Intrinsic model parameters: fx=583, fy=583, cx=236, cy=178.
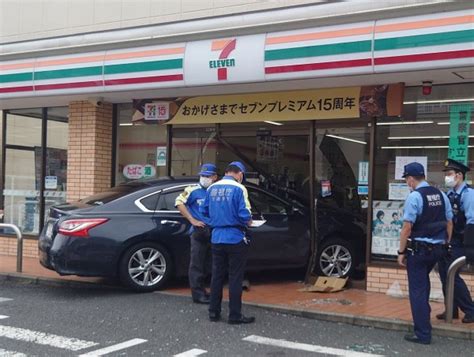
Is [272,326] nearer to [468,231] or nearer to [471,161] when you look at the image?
[468,231]

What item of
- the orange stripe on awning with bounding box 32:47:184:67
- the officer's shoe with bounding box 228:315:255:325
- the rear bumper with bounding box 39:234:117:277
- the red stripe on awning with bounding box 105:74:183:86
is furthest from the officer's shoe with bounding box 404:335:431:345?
the orange stripe on awning with bounding box 32:47:184:67

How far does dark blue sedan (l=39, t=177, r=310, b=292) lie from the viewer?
7.61m

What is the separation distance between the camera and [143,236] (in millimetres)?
7891

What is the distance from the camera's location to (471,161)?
7734mm

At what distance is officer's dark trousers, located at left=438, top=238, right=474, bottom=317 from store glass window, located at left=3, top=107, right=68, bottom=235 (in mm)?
7440

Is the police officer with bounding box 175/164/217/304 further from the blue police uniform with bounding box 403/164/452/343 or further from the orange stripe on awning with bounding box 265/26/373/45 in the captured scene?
the blue police uniform with bounding box 403/164/452/343

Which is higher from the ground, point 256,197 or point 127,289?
point 256,197

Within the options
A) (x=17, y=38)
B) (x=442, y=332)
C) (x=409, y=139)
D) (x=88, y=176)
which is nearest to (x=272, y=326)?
(x=442, y=332)

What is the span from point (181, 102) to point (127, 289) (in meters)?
3.39

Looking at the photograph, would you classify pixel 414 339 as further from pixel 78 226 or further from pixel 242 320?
pixel 78 226

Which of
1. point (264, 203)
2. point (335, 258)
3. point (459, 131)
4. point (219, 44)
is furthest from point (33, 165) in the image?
point (459, 131)

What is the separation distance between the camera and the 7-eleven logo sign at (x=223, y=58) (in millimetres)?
8281

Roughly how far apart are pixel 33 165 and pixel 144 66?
4.27 meters

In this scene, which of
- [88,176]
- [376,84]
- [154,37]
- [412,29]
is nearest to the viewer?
[412,29]
